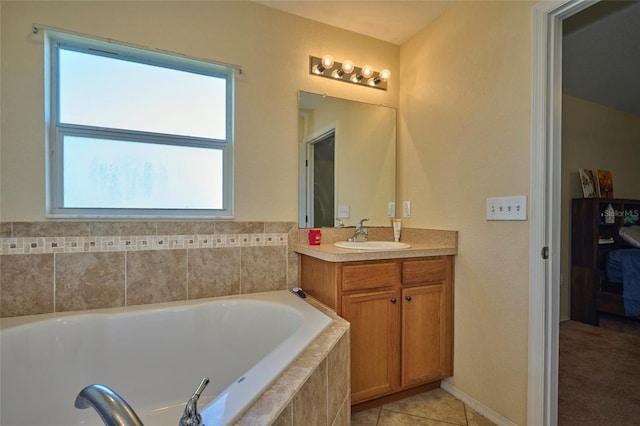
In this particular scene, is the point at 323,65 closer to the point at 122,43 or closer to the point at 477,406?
the point at 122,43

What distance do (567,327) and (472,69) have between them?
2.83m

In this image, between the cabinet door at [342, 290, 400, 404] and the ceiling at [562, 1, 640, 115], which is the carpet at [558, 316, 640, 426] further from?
the ceiling at [562, 1, 640, 115]

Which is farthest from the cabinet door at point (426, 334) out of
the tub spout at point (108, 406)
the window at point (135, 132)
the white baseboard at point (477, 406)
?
the tub spout at point (108, 406)

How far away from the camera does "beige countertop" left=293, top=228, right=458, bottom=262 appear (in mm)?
1632

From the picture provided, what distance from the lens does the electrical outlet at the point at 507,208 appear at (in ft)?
4.98

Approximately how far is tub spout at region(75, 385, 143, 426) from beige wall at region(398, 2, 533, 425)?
1670mm

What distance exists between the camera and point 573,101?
3326 millimetres

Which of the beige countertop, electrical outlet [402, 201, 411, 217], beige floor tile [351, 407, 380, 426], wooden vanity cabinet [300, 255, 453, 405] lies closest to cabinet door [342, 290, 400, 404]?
wooden vanity cabinet [300, 255, 453, 405]

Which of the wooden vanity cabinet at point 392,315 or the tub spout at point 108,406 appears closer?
the tub spout at point 108,406

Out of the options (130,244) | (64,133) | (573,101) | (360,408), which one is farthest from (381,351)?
(573,101)

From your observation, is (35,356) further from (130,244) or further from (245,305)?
(245,305)

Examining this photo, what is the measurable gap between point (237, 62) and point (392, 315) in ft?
6.01

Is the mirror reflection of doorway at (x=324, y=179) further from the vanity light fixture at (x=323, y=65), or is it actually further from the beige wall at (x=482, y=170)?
the beige wall at (x=482, y=170)

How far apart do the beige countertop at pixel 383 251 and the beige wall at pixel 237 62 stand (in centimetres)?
31
